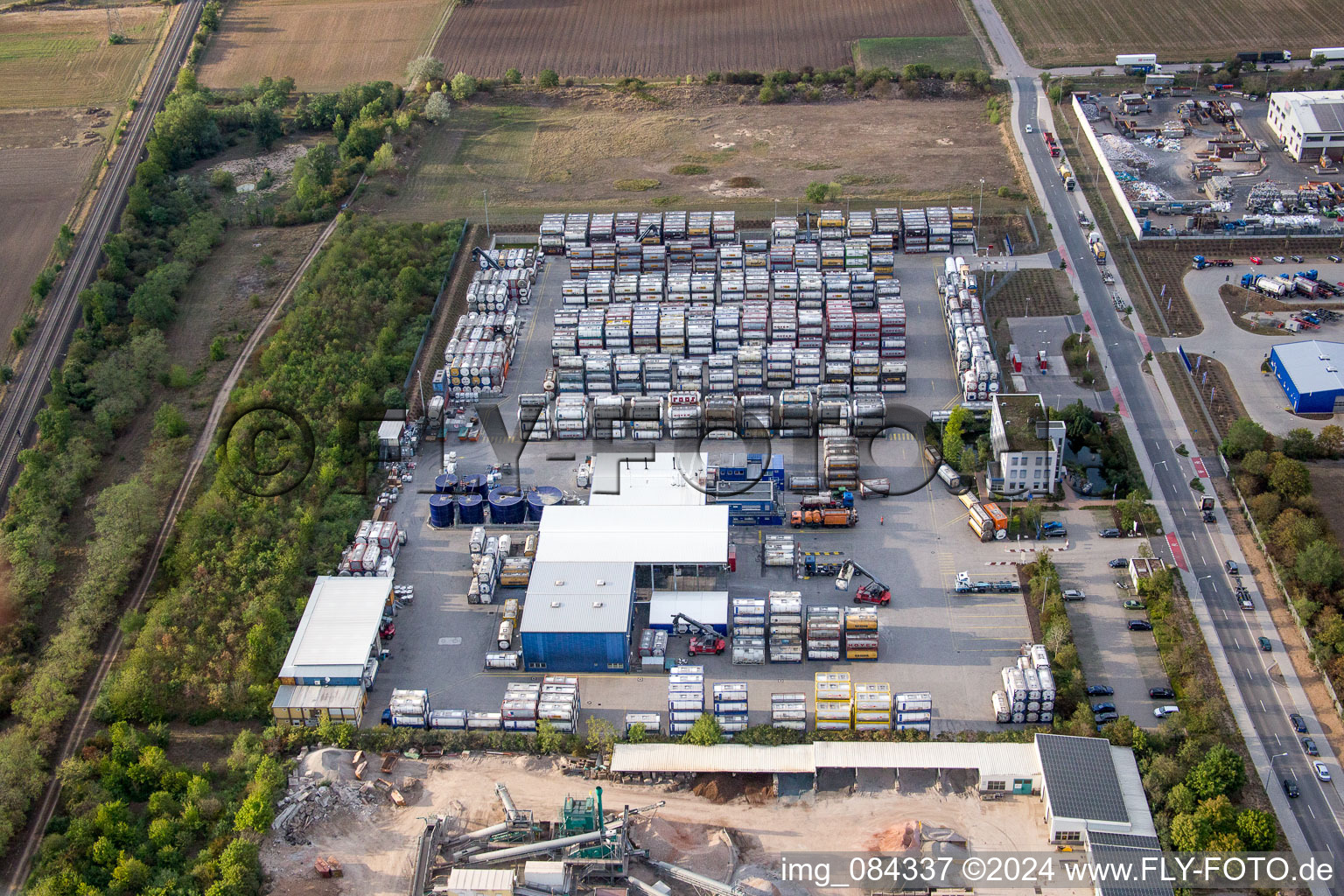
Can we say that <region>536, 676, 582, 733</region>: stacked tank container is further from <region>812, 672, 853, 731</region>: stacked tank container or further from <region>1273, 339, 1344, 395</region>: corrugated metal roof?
<region>1273, 339, 1344, 395</region>: corrugated metal roof

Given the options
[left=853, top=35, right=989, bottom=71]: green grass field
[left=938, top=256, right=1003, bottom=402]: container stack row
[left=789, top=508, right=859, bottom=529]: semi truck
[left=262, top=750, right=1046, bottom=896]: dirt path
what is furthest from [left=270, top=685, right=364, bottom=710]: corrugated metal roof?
[left=853, top=35, right=989, bottom=71]: green grass field

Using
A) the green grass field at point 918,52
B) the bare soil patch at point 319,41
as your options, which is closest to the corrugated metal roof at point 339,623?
the bare soil patch at point 319,41

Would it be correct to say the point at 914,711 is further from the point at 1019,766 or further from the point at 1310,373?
the point at 1310,373

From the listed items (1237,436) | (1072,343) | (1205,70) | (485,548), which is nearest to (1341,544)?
(1237,436)

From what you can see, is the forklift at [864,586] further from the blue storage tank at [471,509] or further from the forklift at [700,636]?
the blue storage tank at [471,509]

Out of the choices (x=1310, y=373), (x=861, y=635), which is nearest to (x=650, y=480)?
(x=861, y=635)

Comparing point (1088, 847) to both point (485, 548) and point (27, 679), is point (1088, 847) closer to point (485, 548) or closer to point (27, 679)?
point (485, 548)
